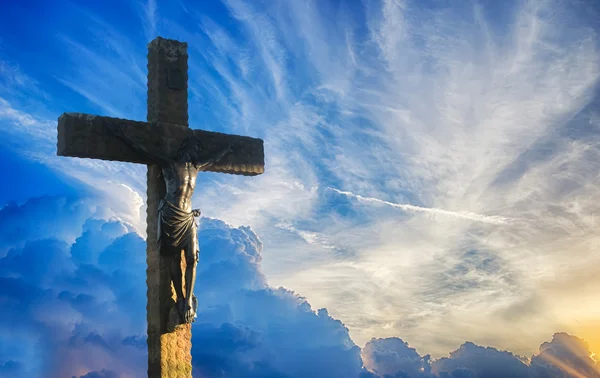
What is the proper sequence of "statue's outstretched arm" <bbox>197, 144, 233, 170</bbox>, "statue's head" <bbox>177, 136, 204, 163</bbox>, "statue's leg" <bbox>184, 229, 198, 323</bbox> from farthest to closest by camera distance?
"statue's outstretched arm" <bbox>197, 144, 233, 170</bbox>
"statue's head" <bbox>177, 136, 204, 163</bbox>
"statue's leg" <bbox>184, 229, 198, 323</bbox>

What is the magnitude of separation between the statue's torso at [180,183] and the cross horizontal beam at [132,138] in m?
0.25

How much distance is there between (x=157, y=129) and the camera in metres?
9.97

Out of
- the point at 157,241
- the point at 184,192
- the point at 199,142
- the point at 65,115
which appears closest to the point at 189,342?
the point at 157,241

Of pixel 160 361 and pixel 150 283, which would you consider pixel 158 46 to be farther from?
pixel 160 361

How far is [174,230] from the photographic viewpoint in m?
9.36

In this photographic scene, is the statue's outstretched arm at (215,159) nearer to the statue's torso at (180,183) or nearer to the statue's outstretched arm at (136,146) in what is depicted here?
the statue's torso at (180,183)

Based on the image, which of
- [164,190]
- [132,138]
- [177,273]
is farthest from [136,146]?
[177,273]

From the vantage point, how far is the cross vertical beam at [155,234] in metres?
9.36

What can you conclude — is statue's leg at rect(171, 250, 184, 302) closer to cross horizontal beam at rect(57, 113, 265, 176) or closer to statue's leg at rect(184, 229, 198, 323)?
statue's leg at rect(184, 229, 198, 323)

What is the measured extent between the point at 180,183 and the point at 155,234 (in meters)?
0.79

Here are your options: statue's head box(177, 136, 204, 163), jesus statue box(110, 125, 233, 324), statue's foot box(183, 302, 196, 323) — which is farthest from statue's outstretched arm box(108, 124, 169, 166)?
statue's foot box(183, 302, 196, 323)

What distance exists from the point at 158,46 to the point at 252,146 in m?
2.13

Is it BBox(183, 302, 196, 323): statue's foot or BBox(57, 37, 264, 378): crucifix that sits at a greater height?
BBox(57, 37, 264, 378): crucifix

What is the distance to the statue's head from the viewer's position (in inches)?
390
